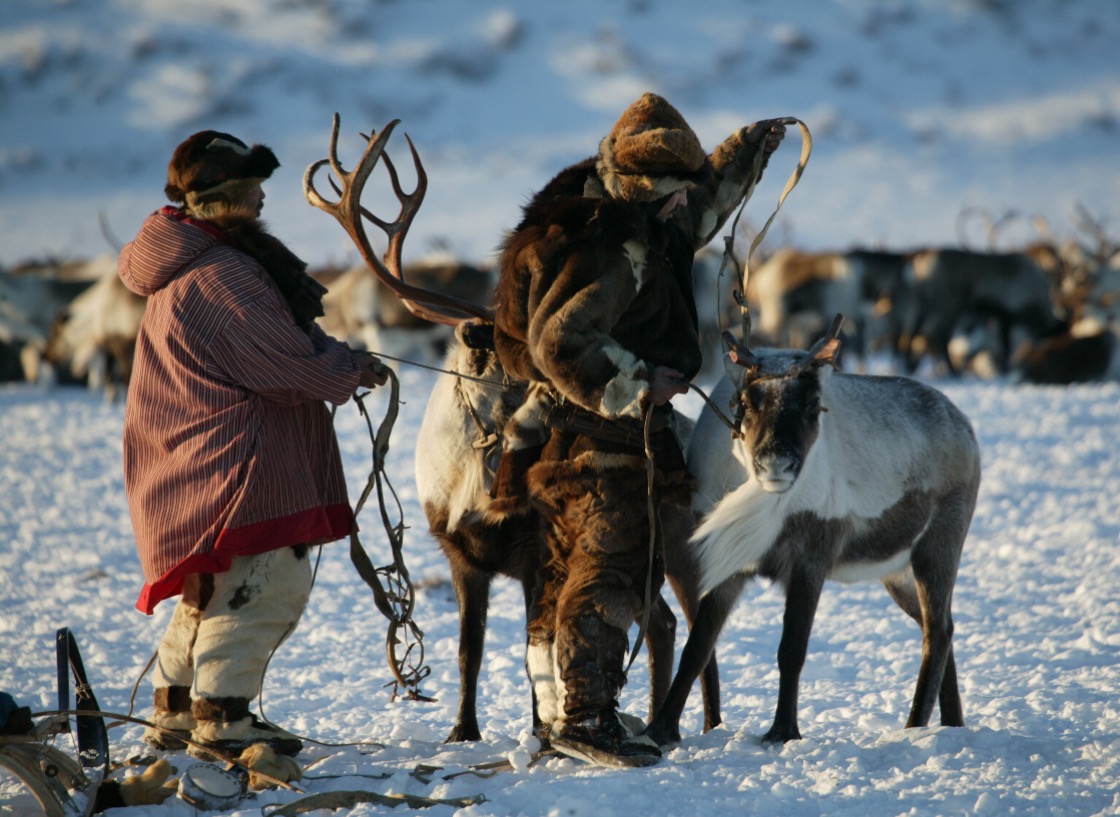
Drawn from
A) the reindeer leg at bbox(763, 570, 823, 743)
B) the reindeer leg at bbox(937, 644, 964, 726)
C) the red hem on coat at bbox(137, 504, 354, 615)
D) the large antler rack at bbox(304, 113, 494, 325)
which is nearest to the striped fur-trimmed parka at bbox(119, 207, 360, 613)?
the red hem on coat at bbox(137, 504, 354, 615)

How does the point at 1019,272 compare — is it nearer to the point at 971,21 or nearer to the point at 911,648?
the point at 911,648

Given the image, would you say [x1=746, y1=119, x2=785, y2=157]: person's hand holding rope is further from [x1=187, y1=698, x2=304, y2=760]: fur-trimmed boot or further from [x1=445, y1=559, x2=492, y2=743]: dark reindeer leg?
[x1=187, y1=698, x2=304, y2=760]: fur-trimmed boot

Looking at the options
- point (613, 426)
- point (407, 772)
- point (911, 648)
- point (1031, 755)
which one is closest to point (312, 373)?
point (613, 426)

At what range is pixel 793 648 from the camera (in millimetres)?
3979

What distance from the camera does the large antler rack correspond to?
4.11 metres

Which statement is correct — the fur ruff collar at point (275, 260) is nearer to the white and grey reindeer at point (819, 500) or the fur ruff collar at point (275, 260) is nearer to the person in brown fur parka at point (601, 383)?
the person in brown fur parka at point (601, 383)

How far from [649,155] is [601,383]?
788mm

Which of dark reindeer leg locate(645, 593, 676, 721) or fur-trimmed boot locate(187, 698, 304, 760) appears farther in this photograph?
dark reindeer leg locate(645, 593, 676, 721)

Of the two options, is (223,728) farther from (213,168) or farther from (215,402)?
(213,168)

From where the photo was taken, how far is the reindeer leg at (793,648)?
Answer: 3.91 meters

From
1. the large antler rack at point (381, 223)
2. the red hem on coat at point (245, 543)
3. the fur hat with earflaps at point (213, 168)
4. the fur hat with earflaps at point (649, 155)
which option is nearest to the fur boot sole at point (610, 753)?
the red hem on coat at point (245, 543)

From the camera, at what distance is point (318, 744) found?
3.92m

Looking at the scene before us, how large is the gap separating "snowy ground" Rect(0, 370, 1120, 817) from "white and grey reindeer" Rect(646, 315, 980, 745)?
0.31 m

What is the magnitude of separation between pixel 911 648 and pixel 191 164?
150 inches
